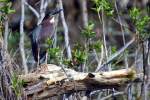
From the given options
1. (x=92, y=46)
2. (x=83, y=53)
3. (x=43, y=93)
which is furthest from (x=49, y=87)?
(x=92, y=46)

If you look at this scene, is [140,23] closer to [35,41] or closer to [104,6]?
[104,6]

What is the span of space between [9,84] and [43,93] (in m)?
0.29

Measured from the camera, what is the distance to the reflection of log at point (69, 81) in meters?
4.71

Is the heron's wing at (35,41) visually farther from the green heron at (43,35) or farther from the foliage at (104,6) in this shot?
the foliage at (104,6)

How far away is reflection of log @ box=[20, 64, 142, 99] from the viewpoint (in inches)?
185

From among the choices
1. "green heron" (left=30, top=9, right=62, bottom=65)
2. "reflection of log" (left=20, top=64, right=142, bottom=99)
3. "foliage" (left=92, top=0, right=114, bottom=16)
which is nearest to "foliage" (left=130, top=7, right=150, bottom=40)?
"foliage" (left=92, top=0, right=114, bottom=16)

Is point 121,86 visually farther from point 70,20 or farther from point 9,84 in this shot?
point 70,20

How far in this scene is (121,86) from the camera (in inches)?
189

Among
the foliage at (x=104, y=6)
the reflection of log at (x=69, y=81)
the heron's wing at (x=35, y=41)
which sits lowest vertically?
the reflection of log at (x=69, y=81)

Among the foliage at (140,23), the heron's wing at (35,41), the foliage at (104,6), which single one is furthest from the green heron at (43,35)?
the foliage at (140,23)

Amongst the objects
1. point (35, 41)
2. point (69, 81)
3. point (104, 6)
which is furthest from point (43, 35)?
point (69, 81)

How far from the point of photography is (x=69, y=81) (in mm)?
4777

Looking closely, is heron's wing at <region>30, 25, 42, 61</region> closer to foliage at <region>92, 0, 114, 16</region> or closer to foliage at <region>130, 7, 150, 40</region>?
foliage at <region>92, 0, 114, 16</region>

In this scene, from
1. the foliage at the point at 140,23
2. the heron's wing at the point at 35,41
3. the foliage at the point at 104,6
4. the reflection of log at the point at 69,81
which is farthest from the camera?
the heron's wing at the point at 35,41
